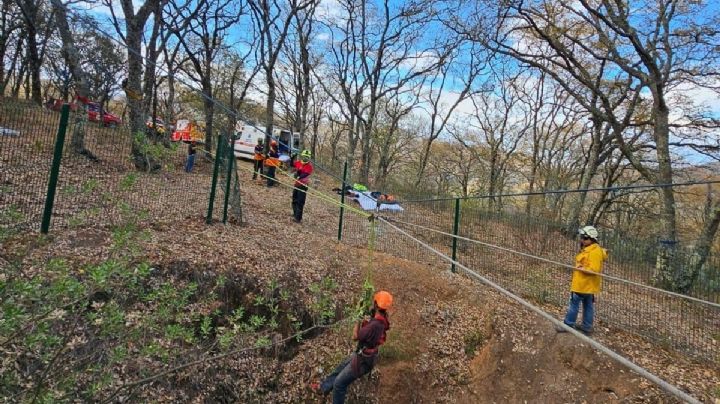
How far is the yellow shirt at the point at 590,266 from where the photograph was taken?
577cm

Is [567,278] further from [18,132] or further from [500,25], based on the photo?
[18,132]

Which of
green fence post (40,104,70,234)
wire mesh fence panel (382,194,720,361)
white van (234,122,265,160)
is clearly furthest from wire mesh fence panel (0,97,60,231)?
white van (234,122,265,160)

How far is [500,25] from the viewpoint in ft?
38.8

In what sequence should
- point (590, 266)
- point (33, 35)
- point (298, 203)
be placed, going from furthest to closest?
point (33, 35), point (298, 203), point (590, 266)

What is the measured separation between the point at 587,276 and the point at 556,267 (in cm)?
362

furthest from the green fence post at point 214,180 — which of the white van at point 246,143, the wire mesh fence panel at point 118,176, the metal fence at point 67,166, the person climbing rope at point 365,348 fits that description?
the white van at point 246,143

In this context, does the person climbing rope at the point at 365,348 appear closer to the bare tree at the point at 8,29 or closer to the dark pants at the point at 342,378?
the dark pants at the point at 342,378

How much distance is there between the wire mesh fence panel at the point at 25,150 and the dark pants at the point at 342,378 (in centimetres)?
446

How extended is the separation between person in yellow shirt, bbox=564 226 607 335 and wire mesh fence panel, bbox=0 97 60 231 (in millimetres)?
7718

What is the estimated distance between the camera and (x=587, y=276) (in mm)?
5906

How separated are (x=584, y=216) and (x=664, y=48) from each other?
15282 millimetres

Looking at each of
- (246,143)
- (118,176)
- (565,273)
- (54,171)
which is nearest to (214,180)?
(118,176)

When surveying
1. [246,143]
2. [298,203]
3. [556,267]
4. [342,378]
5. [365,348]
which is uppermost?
[246,143]

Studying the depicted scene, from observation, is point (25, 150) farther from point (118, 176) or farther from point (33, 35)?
point (33, 35)
